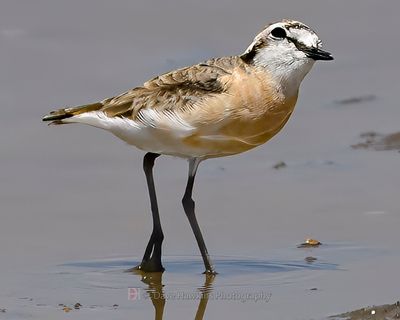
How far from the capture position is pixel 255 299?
405 inches

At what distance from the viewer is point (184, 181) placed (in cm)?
1323

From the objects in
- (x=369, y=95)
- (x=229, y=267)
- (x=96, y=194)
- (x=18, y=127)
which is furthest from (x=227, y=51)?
(x=229, y=267)

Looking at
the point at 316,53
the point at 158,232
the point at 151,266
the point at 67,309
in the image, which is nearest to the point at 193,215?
the point at 158,232

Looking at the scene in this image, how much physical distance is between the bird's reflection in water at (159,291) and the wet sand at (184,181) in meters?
0.02

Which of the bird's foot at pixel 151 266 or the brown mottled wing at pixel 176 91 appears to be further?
the bird's foot at pixel 151 266

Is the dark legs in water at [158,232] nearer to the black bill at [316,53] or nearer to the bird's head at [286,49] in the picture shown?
the bird's head at [286,49]

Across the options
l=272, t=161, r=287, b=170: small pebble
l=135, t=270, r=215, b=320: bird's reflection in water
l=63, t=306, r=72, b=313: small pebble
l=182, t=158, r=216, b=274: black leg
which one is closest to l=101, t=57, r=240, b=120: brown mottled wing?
l=182, t=158, r=216, b=274: black leg

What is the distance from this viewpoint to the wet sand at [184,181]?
10547mm

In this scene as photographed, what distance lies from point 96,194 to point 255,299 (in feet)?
9.89

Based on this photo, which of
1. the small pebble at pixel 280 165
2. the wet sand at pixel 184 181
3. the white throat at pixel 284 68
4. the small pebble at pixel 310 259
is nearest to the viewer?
the wet sand at pixel 184 181

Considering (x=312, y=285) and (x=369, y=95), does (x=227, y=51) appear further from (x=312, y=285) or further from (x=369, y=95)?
(x=312, y=285)

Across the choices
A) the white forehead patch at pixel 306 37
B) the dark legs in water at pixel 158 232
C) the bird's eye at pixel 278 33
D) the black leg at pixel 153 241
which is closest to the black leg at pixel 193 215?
the dark legs in water at pixel 158 232

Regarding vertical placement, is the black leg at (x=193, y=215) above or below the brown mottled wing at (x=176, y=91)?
below

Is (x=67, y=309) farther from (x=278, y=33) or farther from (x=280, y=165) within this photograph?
(x=280, y=165)
